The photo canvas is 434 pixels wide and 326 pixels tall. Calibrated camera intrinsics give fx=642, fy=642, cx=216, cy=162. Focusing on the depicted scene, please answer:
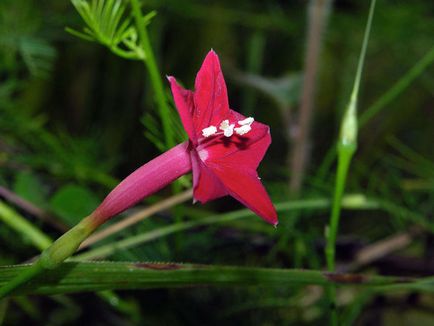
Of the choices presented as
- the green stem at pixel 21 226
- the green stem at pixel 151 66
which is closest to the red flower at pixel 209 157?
the green stem at pixel 151 66

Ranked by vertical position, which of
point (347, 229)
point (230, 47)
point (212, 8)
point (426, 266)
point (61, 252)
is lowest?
point (347, 229)

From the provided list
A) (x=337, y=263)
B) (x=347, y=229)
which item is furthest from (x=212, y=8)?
(x=337, y=263)

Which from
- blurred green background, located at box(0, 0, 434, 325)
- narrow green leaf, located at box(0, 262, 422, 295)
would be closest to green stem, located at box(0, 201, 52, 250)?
blurred green background, located at box(0, 0, 434, 325)

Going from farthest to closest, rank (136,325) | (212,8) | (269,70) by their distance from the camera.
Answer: (269,70), (212,8), (136,325)

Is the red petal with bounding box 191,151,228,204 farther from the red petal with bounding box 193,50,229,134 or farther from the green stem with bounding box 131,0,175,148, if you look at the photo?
the green stem with bounding box 131,0,175,148

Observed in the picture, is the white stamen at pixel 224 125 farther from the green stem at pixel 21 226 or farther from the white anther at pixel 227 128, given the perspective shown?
the green stem at pixel 21 226

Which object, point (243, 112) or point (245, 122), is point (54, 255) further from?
point (243, 112)

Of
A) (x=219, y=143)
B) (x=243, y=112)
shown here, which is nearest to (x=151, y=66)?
(x=219, y=143)

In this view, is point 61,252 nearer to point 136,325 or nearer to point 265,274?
point 265,274
